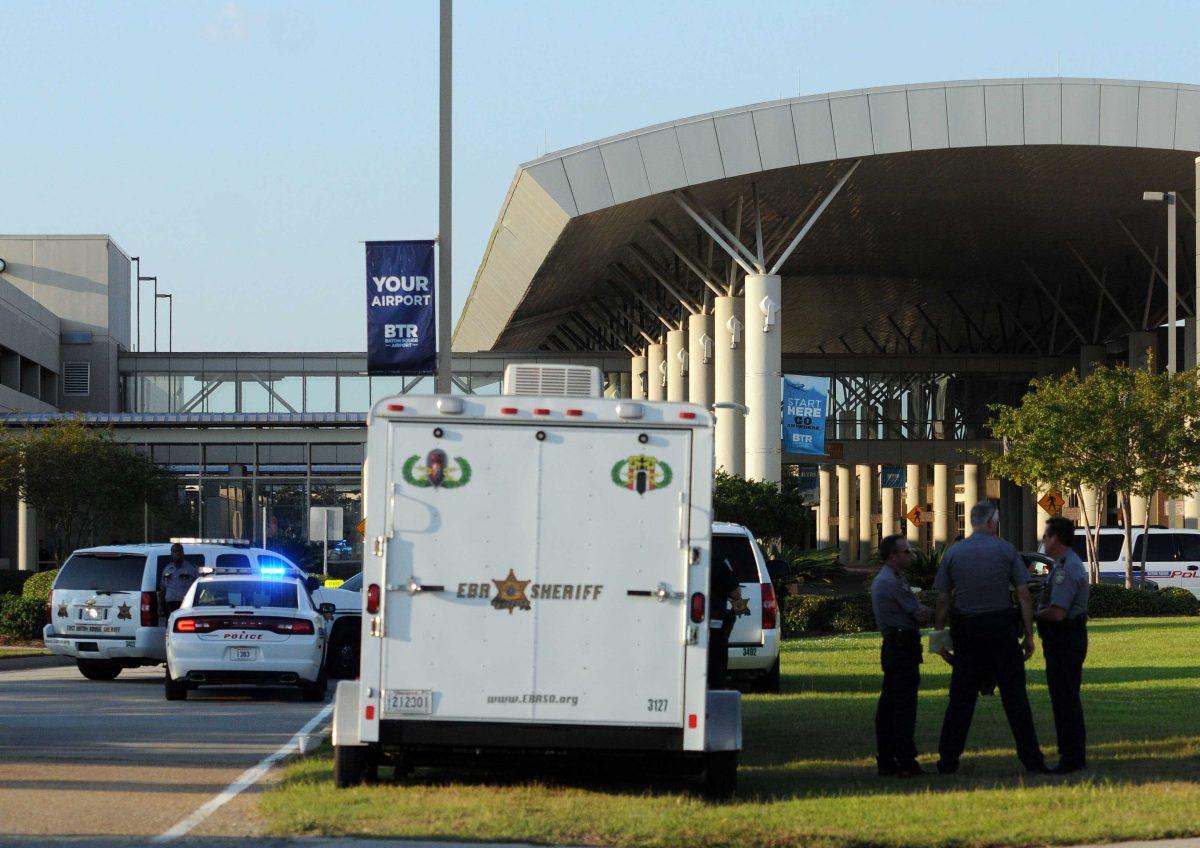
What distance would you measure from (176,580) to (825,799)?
14.2m

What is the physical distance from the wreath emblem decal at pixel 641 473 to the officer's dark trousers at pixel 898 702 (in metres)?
2.40

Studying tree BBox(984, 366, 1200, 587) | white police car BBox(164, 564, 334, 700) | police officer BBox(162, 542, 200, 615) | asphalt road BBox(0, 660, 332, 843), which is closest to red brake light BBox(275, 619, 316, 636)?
white police car BBox(164, 564, 334, 700)

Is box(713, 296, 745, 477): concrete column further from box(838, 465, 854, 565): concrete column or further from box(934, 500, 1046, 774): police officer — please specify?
box(838, 465, 854, 565): concrete column

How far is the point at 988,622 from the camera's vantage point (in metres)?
12.0

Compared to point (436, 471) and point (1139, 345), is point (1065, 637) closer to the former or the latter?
point (436, 471)

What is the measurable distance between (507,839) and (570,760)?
208 cm

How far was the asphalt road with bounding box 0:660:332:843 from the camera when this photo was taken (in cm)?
1026

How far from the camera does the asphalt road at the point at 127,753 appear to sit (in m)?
10.3

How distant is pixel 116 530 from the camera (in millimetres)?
50719

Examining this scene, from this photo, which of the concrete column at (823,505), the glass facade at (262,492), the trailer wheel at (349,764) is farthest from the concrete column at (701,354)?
the concrete column at (823,505)

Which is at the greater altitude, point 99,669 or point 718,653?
point 718,653

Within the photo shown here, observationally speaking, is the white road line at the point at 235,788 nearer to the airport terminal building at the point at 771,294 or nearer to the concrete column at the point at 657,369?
the airport terminal building at the point at 771,294

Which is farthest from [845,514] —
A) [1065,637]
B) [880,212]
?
[1065,637]

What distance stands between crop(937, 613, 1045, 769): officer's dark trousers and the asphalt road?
479cm
